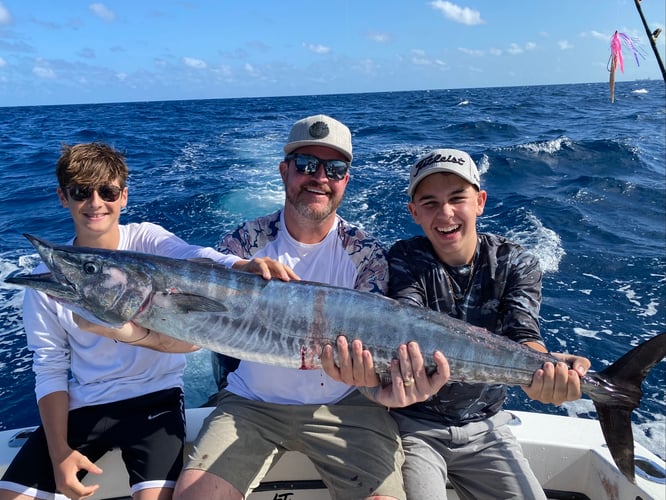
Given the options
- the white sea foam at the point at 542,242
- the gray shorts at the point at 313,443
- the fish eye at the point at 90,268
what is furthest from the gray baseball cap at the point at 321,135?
the white sea foam at the point at 542,242

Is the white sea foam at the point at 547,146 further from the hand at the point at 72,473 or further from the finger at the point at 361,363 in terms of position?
the hand at the point at 72,473

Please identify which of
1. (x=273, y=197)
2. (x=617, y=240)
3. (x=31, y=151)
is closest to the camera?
(x=617, y=240)

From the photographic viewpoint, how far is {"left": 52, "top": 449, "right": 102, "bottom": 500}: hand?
2.27m

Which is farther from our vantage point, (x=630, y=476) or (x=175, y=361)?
(x=175, y=361)

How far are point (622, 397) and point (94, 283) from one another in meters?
2.46

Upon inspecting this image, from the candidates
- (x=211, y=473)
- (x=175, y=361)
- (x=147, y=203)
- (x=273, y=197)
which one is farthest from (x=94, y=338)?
(x=147, y=203)

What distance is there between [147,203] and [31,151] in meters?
12.9

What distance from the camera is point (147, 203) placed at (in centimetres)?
1148

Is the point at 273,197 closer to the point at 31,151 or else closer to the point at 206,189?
the point at 206,189

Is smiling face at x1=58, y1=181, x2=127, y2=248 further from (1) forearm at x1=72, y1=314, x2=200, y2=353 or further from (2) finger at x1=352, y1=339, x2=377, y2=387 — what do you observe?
(2) finger at x1=352, y1=339, x2=377, y2=387

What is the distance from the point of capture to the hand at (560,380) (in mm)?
2234

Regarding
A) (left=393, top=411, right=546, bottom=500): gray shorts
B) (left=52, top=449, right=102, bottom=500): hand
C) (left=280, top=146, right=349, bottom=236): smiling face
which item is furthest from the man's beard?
(left=52, top=449, right=102, bottom=500): hand

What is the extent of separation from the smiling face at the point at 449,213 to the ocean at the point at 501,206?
9.83 ft

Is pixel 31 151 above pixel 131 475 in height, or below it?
above
